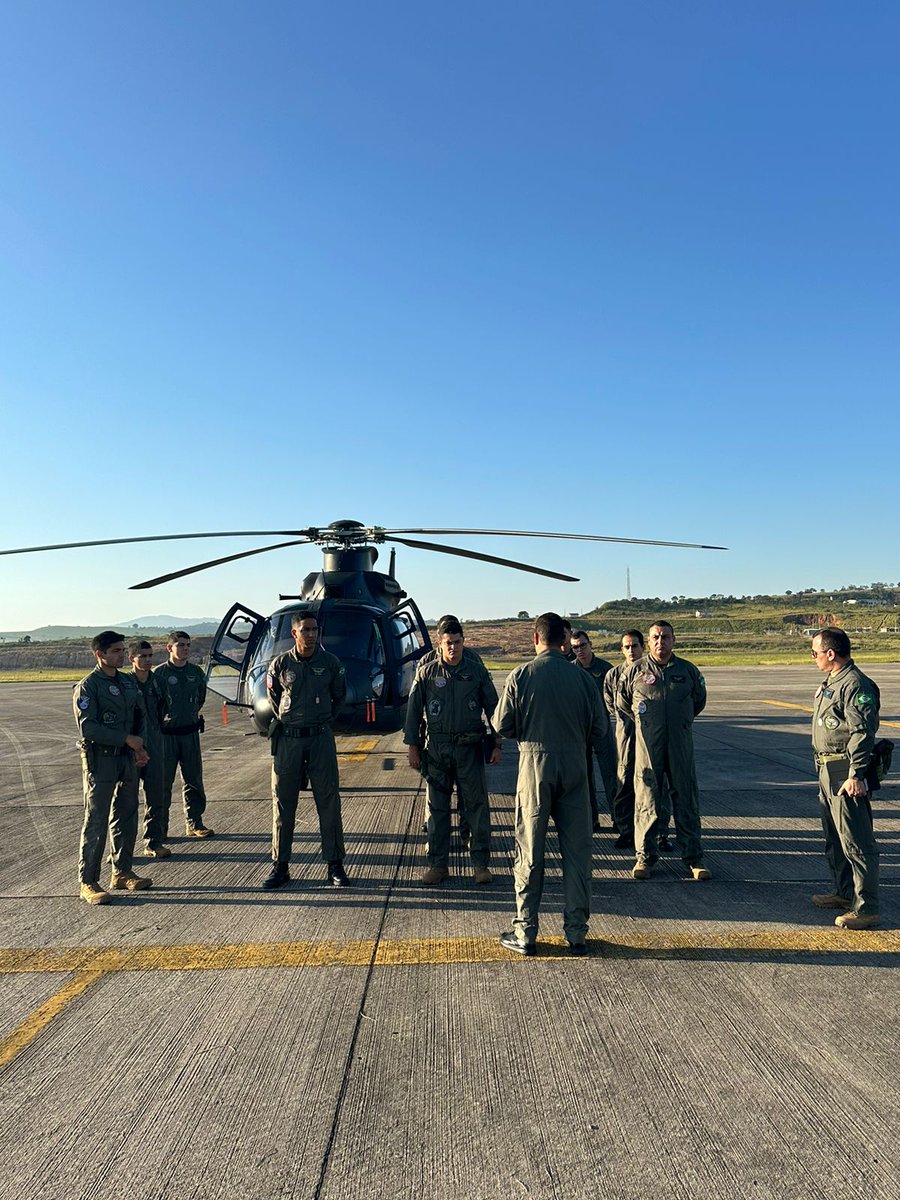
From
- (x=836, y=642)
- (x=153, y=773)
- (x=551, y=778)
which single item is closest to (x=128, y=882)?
(x=153, y=773)

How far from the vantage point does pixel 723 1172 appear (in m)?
2.47

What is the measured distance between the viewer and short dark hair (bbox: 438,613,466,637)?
5.85 m

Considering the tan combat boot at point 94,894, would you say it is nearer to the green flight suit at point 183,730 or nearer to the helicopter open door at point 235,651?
the green flight suit at point 183,730

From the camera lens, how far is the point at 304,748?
18.7 ft

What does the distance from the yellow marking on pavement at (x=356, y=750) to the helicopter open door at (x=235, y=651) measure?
2.53 meters

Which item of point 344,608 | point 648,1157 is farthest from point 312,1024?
point 344,608

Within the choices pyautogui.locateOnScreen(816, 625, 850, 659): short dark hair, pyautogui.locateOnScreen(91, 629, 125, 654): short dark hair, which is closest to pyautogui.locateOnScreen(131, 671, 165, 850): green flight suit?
pyautogui.locateOnScreen(91, 629, 125, 654): short dark hair

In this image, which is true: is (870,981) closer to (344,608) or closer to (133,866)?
(133,866)

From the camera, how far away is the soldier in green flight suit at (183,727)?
7043 millimetres

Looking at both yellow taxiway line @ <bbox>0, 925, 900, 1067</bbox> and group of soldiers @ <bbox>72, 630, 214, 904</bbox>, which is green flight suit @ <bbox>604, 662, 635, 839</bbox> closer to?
yellow taxiway line @ <bbox>0, 925, 900, 1067</bbox>

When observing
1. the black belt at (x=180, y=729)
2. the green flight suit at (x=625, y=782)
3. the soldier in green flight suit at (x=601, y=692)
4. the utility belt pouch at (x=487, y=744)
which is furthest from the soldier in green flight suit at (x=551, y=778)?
the black belt at (x=180, y=729)

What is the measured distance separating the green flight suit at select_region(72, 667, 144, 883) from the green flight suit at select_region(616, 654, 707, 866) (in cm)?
407

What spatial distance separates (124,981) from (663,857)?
4237 mm

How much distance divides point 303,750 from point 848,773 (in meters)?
3.87
